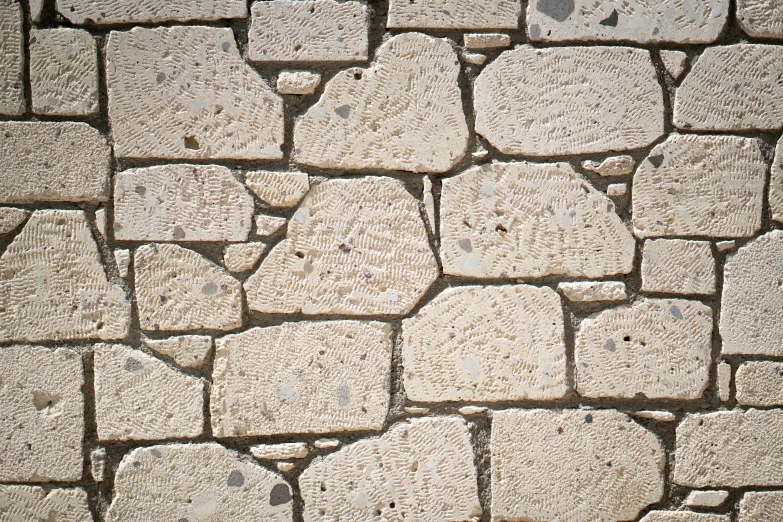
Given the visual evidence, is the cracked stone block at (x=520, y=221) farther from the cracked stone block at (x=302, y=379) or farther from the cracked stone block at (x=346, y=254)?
the cracked stone block at (x=302, y=379)

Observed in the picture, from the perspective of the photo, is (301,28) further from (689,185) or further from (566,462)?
(566,462)

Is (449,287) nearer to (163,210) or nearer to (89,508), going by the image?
(163,210)

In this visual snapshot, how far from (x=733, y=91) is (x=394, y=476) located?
1.47 metres

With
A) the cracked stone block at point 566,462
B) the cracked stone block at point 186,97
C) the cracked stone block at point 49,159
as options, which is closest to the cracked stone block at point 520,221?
the cracked stone block at point 566,462

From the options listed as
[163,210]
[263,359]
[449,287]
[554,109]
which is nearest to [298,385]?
[263,359]

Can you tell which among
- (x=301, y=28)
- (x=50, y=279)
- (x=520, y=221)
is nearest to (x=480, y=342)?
(x=520, y=221)

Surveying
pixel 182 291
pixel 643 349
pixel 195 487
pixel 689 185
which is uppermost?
pixel 689 185

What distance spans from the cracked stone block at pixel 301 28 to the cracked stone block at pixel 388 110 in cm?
9

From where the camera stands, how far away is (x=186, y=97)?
1.74 meters

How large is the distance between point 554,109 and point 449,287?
23.1 inches

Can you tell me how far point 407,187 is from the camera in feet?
5.83

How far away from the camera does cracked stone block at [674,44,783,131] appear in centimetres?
179

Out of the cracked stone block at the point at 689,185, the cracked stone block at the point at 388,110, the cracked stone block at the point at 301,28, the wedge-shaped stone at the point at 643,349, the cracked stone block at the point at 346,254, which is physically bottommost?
the wedge-shaped stone at the point at 643,349

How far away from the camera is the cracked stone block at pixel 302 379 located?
1.77m
